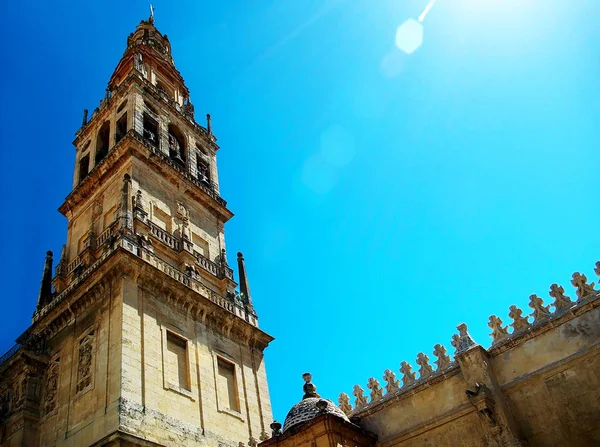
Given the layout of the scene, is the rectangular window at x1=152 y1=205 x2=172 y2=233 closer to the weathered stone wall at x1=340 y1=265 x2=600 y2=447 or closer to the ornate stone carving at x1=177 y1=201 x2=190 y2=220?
the ornate stone carving at x1=177 y1=201 x2=190 y2=220

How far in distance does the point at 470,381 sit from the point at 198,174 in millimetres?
22310

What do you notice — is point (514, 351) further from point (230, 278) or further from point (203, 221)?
point (203, 221)

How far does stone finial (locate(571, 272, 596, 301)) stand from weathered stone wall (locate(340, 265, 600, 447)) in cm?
2

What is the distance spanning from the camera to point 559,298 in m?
15.4

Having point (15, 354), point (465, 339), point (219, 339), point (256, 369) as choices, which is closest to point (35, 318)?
point (15, 354)

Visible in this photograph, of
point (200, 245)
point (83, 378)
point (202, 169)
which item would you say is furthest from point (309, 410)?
point (202, 169)

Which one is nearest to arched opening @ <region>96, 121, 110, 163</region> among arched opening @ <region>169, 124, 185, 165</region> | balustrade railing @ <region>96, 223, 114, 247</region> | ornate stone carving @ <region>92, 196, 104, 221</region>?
arched opening @ <region>169, 124, 185, 165</region>

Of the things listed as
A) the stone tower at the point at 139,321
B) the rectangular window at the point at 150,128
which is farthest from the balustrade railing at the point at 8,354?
the rectangular window at the point at 150,128

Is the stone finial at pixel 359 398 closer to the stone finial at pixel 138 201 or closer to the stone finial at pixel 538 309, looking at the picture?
the stone finial at pixel 538 309

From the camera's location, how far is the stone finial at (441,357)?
1662cm

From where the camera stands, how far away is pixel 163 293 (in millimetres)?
24406

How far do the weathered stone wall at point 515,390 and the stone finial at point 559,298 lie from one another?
0.03 meters

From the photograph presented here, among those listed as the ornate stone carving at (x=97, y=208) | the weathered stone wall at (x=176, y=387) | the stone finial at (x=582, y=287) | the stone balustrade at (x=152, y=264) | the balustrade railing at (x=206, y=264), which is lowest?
the stone finial at (x=582, y=287)

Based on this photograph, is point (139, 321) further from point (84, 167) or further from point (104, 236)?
point (84, 167)
